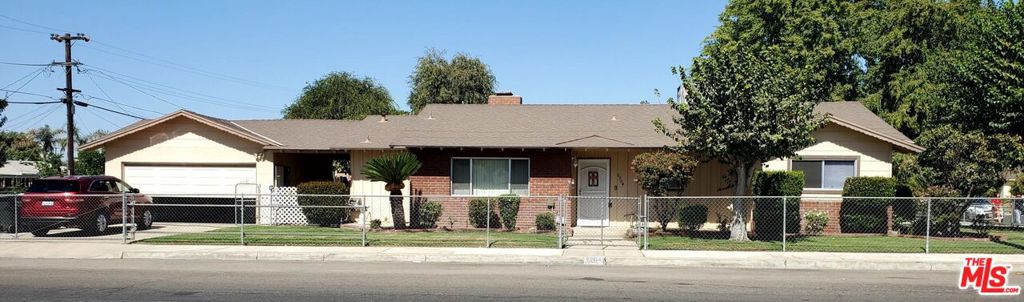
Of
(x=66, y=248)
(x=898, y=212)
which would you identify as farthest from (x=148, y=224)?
(x=898, y=212)

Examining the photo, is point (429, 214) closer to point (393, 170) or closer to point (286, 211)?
point (393, 170)

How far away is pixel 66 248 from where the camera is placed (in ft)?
52.3

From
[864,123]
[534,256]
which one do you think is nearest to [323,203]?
[534,256]

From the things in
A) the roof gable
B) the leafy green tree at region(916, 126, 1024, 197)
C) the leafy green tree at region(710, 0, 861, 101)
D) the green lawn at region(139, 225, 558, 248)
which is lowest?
the green lawn at region(139, 225, 558, 248)

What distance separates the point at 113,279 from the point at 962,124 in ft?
76.8

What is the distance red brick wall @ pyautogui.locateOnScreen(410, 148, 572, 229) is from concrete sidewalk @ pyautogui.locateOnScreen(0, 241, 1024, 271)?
190 inches

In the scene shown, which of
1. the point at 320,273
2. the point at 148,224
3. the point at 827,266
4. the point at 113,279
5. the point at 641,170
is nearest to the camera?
the point at 113,279

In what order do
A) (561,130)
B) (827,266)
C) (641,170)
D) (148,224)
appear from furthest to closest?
1. (561,130)
2. (148,224)
3. (641,170)
4. (827,266)

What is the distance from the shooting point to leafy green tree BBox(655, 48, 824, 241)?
15766 mm

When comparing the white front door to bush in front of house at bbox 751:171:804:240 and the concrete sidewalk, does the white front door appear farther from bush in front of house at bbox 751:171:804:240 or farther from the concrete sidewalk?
the concrete sidewalk

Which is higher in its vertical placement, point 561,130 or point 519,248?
point 561,130

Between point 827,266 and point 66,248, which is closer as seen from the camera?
point 827,266

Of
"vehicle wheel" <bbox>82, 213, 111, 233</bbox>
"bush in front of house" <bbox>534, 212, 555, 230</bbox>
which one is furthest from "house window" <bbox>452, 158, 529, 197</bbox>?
"vehicle wheel" <bbox>82, 213, 111, 233</bbox>

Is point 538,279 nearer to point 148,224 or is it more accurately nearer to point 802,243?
point 802,243
